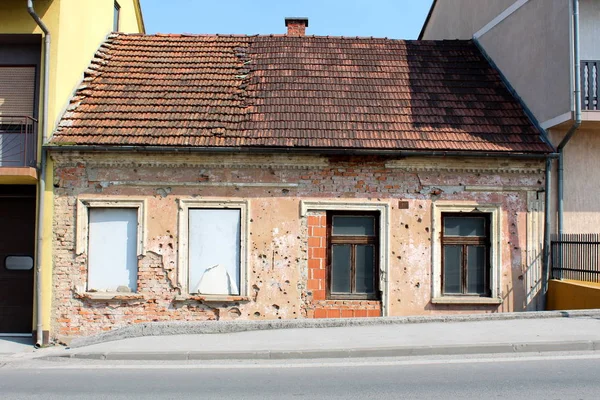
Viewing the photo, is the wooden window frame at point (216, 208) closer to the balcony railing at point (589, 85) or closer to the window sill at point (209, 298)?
the window sill at point (209, 298)

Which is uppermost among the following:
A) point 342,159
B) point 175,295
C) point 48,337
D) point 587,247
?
point 342,159

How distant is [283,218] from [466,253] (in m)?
3.70

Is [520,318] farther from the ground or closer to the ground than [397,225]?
closer to the ground

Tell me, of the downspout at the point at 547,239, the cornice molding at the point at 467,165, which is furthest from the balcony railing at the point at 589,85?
the cornice molding at the point at 467,165

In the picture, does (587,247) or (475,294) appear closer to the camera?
(587,247)

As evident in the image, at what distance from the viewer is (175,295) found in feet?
37.3

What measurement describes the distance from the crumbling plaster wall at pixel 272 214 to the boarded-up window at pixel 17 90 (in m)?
1.37

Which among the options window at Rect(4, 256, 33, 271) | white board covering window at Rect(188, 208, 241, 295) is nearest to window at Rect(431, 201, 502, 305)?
white board covering window at Rect(188, 208, 241, 295)

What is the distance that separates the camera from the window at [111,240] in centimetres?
1140

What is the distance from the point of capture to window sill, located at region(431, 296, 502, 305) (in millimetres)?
11461

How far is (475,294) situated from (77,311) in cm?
767

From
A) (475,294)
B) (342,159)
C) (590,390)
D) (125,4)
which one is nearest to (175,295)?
(342,159)

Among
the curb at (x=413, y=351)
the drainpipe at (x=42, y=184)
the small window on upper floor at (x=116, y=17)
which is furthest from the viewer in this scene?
the small window on upper floor at (x=116, y=17)

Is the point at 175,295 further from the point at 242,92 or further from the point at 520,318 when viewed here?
the point at 520,318
